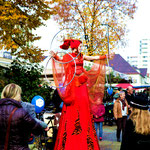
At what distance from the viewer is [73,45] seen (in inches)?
213

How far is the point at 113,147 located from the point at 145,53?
582 ft

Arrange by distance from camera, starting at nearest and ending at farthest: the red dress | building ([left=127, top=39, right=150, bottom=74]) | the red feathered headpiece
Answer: the red dress
the red feathered headpiece
building ([left=127, top=39, right=150, bottom=74])

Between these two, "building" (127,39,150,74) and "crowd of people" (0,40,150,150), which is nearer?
"crowd of people" (0,40,150,150)

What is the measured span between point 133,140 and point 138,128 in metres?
0.15

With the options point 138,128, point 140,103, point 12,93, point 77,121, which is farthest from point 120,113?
point 12,93

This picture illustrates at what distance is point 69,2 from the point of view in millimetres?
21812

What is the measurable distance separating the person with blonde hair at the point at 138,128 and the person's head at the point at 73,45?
239cm

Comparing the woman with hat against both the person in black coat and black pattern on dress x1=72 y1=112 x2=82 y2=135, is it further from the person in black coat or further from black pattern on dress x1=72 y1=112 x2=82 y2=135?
the person in black coat

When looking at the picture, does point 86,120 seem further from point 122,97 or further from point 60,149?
point 122,97

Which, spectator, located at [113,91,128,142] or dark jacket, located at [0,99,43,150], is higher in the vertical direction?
dark jacket, located at [0,99,43,150]

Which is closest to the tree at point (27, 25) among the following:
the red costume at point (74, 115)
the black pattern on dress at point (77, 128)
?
the red costume at point (74, 115)

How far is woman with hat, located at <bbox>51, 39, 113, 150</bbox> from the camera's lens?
16.9ft

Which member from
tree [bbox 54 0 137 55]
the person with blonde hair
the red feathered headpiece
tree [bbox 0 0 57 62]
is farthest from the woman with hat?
tree [bbox 54 0 137 55]

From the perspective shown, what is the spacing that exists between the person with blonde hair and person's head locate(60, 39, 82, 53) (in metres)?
2.39
